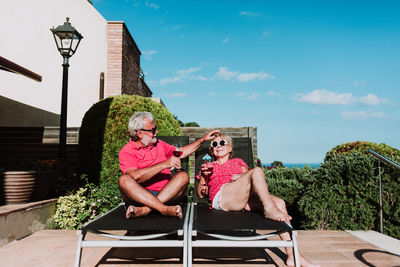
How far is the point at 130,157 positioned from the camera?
2846mm

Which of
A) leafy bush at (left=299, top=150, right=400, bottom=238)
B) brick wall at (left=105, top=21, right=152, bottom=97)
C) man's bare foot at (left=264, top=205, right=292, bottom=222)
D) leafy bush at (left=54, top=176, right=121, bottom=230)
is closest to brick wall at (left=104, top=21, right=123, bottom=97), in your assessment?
brick wall at (left=105, top=21, right=152, bottom=97)

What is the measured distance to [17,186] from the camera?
3346 mm

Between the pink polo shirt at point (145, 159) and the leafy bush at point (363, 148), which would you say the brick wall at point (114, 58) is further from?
the leafy bush at point (363, 148)

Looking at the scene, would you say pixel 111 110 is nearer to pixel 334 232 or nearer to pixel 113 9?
pixel 334 232

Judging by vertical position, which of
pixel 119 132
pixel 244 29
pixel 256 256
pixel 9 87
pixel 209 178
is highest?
pixel 244 29

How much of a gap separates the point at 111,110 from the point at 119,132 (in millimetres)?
409

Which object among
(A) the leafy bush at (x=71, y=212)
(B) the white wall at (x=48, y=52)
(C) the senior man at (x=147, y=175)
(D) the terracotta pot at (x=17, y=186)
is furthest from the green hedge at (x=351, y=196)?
(B) the white wall at (x=48, y=52)

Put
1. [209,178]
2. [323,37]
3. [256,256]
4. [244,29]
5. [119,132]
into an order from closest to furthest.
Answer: [256,256], [209,178], [119,132], [323,37], [244,29]

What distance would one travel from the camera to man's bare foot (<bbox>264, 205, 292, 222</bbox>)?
2.22 m

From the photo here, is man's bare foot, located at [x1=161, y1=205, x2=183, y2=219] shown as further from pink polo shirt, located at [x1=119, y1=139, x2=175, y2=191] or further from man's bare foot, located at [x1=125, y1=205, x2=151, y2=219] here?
pink polo shirt, located at [x1=119, y1=139, x2=175, y2=191]

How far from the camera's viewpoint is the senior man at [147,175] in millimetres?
2400

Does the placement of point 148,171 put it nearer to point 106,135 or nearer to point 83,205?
point 83,205

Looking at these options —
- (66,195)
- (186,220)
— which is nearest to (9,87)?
(66,195)

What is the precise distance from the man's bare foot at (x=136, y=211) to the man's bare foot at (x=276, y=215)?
3.32ft
